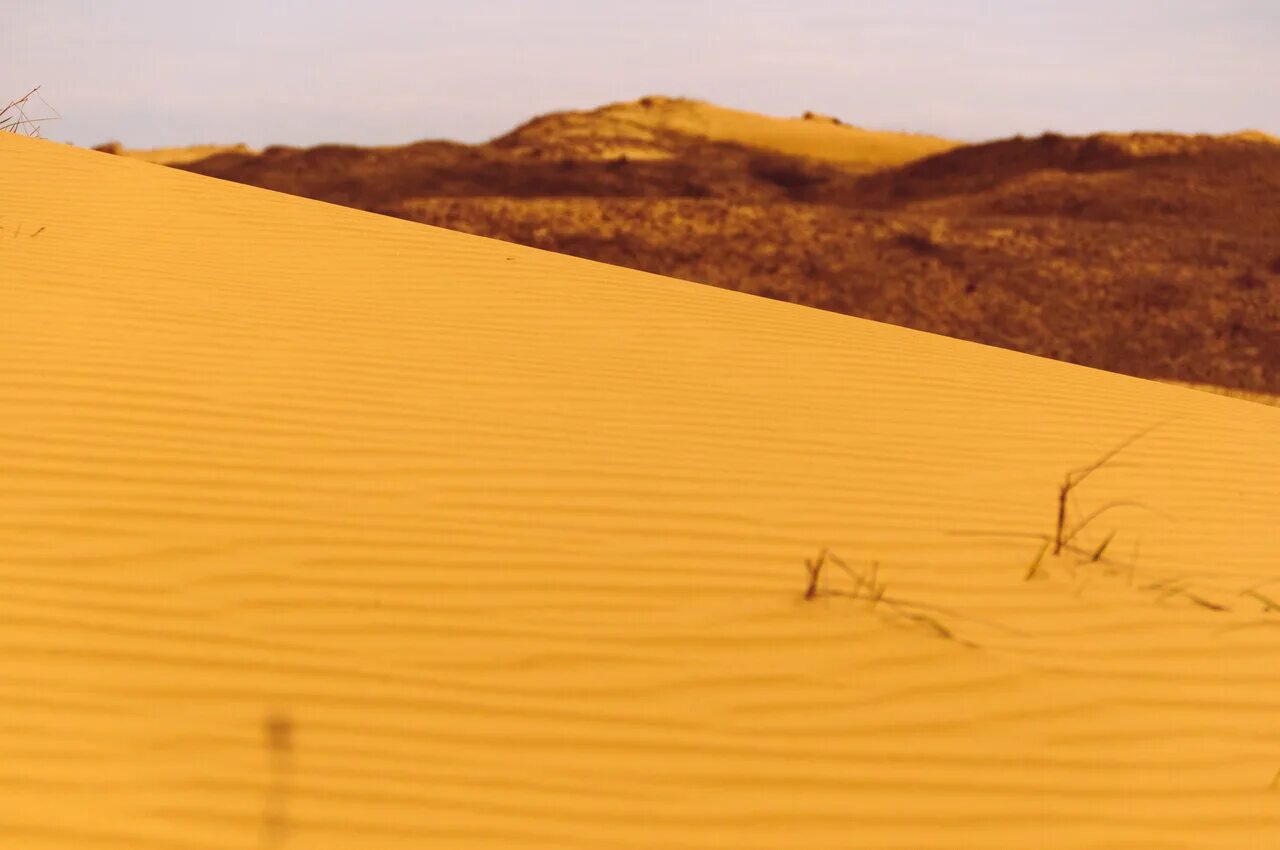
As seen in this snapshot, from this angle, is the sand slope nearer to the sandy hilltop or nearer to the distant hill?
the sandy hilltop

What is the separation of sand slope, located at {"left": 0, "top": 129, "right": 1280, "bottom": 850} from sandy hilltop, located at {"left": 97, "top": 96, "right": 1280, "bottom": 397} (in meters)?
8.58

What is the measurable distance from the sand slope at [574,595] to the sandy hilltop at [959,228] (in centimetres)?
858

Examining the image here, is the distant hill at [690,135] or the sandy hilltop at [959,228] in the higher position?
the distant hill at [690,135]

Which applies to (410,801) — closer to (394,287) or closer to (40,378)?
(40,378)

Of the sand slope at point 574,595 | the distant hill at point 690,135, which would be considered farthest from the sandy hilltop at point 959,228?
the sand slope at point 574,595

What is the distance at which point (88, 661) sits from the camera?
352 centimetres

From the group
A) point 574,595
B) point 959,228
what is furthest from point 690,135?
point 574,595

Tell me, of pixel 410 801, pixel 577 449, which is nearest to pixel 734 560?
pixel 577 449

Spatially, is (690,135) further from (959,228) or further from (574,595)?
(574,595)

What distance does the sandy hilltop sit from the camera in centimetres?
1547

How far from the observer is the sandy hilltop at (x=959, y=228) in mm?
15469

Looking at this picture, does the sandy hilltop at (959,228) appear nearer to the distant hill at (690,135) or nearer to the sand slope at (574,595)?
the distant hill at (690,135)

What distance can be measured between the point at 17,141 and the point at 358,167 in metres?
16.3

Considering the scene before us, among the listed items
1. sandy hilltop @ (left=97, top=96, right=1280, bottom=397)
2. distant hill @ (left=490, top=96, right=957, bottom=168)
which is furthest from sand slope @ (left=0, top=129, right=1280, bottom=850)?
distant hill @ (left=490, top=96, right=957, bottom=168)
